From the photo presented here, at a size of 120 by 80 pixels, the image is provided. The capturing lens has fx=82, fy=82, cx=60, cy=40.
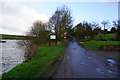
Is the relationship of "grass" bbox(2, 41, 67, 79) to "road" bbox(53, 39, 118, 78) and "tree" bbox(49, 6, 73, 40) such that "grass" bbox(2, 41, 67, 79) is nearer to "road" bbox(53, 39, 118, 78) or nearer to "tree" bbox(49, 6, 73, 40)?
"road" bbox(53, 39, 118, 78)

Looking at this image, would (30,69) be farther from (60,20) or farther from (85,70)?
(60,20)

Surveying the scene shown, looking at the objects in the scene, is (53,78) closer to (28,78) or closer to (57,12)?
(28,78)

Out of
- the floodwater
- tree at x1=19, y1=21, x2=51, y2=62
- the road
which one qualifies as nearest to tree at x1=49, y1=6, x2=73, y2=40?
tree at x1=19, y1=21, x2=51, y2=62

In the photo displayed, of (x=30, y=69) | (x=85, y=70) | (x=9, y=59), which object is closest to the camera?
(x=30, y=69)

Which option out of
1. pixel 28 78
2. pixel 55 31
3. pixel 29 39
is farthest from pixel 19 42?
pixel 28 78

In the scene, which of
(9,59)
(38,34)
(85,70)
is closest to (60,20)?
(38,34)

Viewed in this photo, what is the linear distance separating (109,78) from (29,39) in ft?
56.4

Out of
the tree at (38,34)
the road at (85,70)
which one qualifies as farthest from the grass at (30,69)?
the tree at (38,34)

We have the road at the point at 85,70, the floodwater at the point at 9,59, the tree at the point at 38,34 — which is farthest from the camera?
the tree at the point at 38,34

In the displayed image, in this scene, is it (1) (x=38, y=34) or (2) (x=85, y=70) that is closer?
(2) (x=85, y=70)

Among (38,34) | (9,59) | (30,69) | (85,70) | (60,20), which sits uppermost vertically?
(60,20)

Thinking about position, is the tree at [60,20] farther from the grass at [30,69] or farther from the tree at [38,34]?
the grass at [30,69]

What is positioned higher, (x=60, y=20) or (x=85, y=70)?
(x=60, y=20)

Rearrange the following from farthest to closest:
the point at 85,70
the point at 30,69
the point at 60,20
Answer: the point at 60,20 → the point at 85,70 → the point at 30,69
